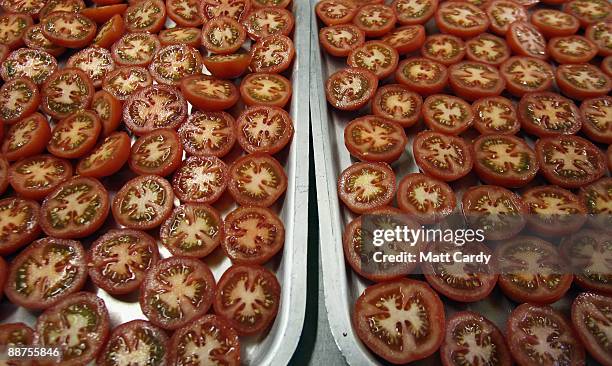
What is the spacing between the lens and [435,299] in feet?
5.36

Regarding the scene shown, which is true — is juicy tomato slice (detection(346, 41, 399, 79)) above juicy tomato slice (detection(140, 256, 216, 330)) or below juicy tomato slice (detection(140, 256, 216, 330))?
above

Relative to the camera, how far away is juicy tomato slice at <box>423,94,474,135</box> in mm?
2158

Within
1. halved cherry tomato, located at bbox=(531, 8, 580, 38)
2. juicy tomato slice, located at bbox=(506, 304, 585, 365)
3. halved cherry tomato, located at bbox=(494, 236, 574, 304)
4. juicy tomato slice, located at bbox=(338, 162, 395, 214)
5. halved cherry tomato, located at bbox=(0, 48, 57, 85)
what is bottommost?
juicy tomato slice, located at bbox=(506, 304, 585, 365)

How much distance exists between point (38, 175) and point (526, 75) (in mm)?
2468

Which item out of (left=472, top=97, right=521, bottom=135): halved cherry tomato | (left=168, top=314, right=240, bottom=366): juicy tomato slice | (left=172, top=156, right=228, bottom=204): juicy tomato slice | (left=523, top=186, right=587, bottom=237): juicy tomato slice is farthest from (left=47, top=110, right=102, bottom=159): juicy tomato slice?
(left=523, top=186, right=587, bottom=237): juicy tomato slice

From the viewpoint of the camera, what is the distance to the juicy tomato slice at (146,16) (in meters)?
2.65

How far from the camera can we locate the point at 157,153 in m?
→ 2.07

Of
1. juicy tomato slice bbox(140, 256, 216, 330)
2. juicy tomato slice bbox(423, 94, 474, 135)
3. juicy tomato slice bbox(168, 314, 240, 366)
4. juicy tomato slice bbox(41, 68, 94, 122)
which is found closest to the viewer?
juicy tomato slice bbox(168, 314, 240, 366)

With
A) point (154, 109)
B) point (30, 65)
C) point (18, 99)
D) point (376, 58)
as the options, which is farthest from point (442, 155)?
point (30, 65)

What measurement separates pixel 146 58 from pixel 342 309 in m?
1.75

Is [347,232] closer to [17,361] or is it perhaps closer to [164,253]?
[164,253]

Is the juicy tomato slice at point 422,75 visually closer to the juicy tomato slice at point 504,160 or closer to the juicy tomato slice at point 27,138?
the juicy tomato slice at point 504,160

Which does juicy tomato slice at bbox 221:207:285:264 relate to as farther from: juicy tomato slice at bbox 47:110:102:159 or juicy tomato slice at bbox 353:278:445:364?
juicy tomato slice at bbox 47:110:102:159

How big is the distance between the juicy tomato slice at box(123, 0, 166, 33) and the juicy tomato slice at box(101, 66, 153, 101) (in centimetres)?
36
